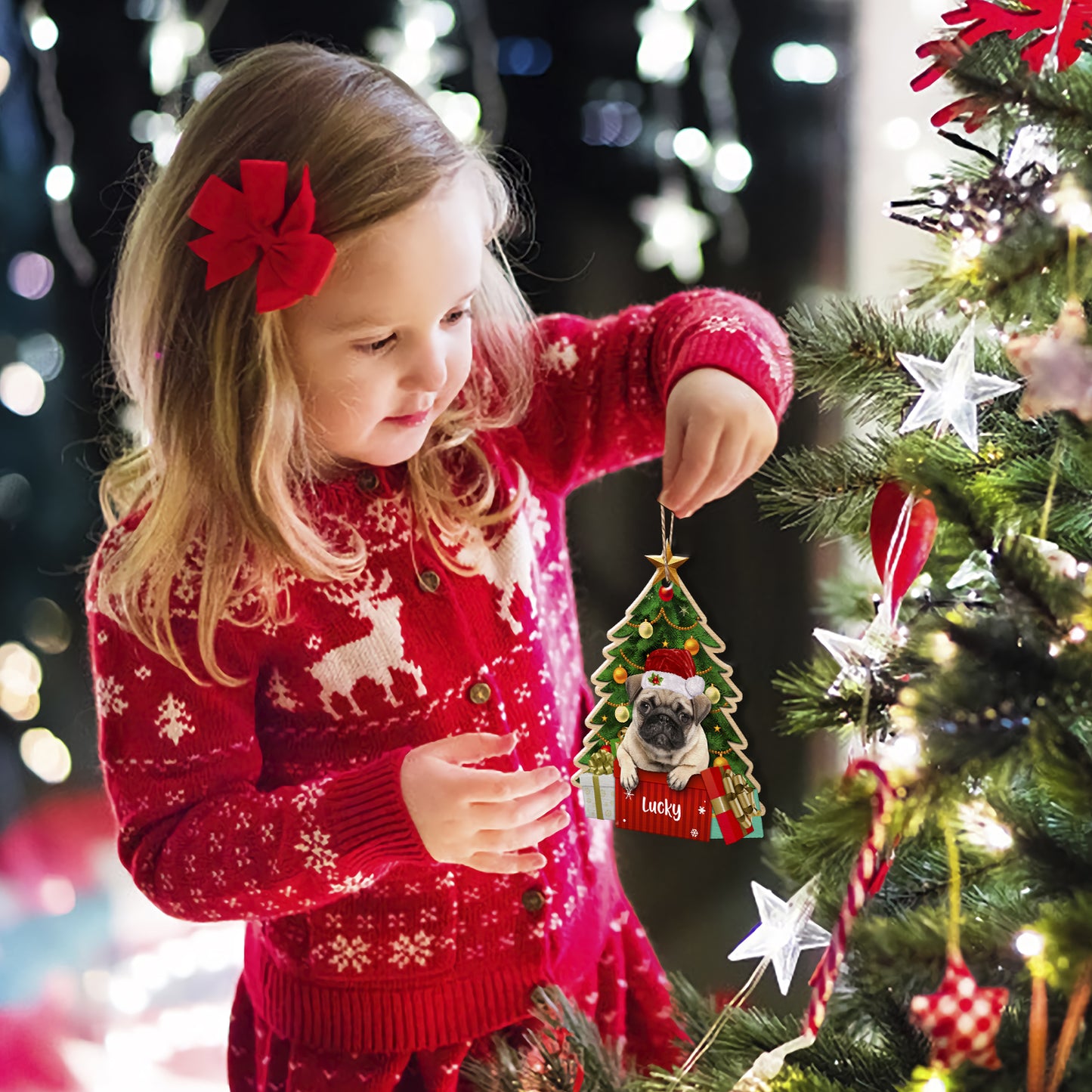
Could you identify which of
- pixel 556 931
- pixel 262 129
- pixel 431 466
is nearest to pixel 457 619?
pixel 431 466

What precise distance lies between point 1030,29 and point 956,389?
185 mm

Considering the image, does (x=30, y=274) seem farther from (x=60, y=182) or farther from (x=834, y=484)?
(x=834, y=484)

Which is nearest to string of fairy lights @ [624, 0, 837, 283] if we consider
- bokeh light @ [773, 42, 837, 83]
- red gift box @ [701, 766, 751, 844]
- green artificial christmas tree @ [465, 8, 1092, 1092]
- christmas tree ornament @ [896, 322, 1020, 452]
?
bokeh light @ [773, 42, 837, 83]

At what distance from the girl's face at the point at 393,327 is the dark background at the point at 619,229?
19.1 inches

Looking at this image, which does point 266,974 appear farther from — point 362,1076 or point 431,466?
point 431,466

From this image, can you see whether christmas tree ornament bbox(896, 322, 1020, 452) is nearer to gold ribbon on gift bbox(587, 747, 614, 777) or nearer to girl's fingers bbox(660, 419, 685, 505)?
girl's fingers bbox(660, 419, 685, 505)

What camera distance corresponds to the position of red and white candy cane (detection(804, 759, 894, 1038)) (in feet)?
1.69

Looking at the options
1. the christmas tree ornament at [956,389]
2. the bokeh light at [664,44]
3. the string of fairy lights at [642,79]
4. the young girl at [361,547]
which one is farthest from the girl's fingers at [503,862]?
the bokeh light at [664,44]

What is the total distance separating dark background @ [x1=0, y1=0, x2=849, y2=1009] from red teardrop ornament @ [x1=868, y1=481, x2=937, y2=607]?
0.56m

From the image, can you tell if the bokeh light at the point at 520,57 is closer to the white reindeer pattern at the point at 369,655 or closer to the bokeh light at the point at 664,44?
the bokeh light at the point at 664,44

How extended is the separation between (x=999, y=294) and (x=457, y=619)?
408mm

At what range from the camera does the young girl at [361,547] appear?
0.72 m

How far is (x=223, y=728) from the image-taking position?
80 cm

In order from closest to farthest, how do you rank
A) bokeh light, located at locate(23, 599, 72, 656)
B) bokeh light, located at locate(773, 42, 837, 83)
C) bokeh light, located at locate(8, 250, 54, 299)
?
1. bokeh light, located at locate(773, 42, 837, 83)
2. bokeh light, located at locate(8, 250, 54, 299)
3. bokeh light, located at locate(23, 599, 72, 656)
